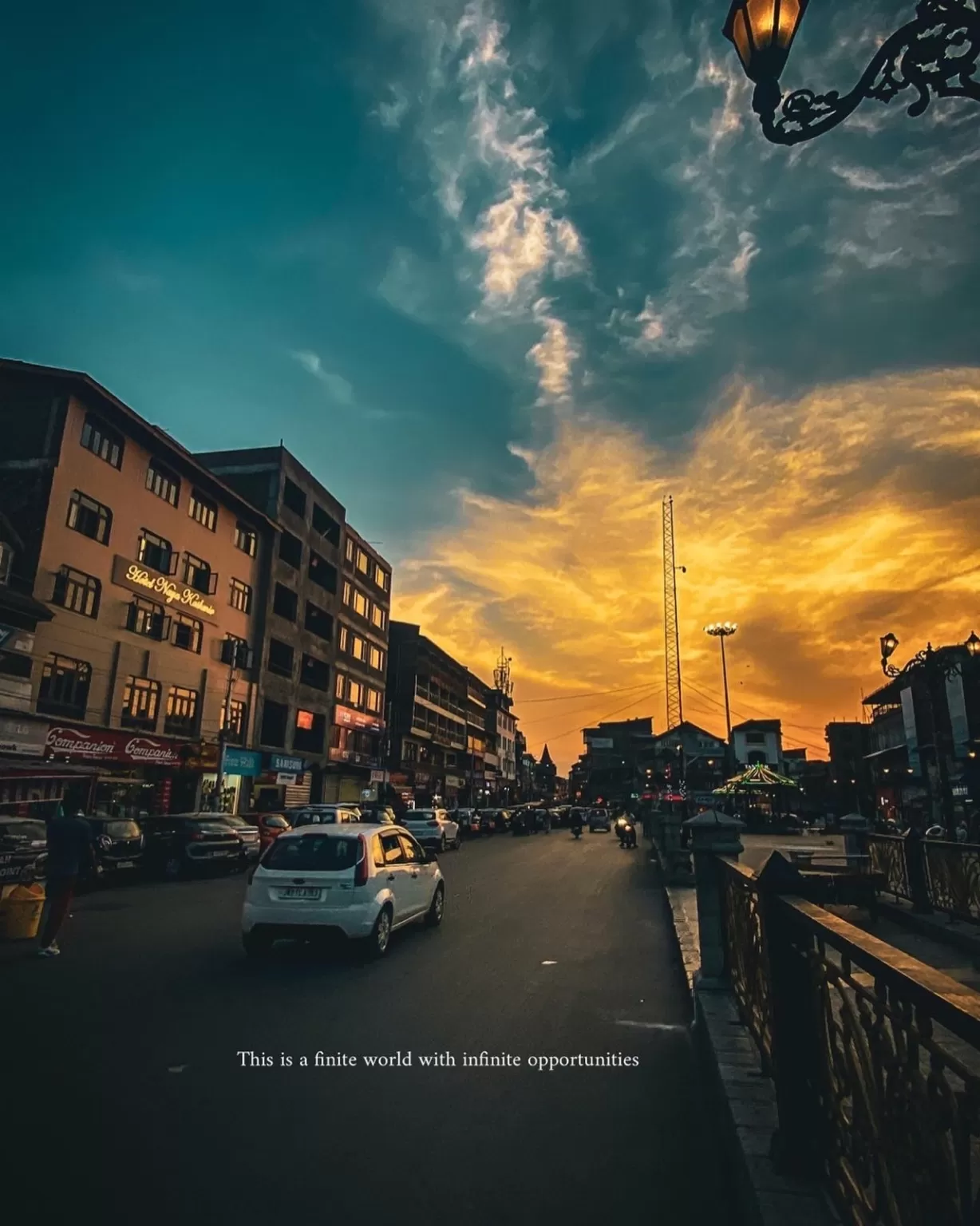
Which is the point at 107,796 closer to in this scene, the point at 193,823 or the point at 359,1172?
the point at 193,823

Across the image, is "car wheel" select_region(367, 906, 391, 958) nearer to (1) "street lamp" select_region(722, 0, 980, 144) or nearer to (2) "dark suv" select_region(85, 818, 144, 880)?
(1) "street lamp" select_region(722, 0, 980, 144)

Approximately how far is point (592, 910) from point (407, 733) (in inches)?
1858

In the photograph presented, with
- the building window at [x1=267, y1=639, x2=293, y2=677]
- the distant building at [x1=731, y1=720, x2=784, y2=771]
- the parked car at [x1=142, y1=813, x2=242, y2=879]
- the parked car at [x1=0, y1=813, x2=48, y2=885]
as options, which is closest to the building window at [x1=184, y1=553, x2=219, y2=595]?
the building window at [x1=267, y1=639, x2=293, y2=677]

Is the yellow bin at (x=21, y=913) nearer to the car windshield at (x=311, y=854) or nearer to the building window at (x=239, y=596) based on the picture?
the car windshield at (x=311, y=854)

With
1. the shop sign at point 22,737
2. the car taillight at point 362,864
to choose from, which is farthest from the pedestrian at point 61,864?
the shop sign at point 22,737

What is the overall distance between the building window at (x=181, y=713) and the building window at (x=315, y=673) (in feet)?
34.0

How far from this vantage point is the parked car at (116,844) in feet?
55.6

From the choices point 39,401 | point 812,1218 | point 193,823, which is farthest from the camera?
point 39,401

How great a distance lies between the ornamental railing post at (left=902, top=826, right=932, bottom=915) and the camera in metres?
11.8

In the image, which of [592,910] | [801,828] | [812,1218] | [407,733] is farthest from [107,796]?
[801,828]

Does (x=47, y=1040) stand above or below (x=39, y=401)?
below

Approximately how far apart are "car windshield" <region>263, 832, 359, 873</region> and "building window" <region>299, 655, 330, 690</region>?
1323 inches

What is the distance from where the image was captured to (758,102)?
4578 millimetres

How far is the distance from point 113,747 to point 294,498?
1942 cm
